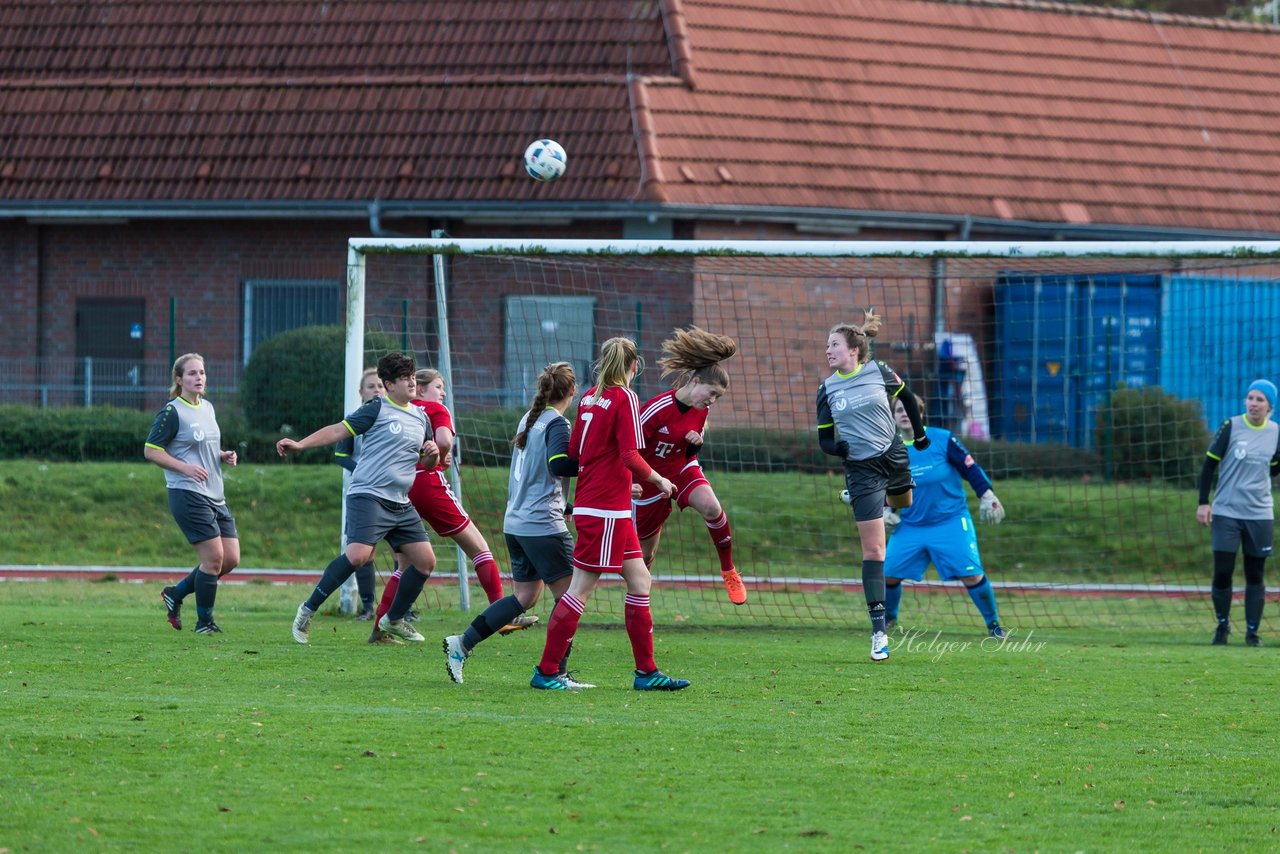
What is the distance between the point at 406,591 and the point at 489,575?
516 millimetres

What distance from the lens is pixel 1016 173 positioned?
2295 cm

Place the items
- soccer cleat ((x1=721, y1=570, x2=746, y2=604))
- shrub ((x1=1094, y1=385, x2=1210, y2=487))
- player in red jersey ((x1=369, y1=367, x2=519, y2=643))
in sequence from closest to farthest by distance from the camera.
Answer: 1. soccer cleat ((x1=721, y1=570, x2=746, y2=604))
2. player in red jersey ((x1=369, y1=367, x2=519, y2=643))
3. shrub ((x1=1094, y1=385, x2=1210, y2=487))

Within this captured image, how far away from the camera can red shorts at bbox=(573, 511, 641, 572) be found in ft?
25.6

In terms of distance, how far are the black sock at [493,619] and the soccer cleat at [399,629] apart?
1984 millimetres

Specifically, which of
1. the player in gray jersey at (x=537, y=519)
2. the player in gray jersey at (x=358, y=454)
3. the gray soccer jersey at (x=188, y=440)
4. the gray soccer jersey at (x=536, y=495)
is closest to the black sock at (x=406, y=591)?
the player in gray jersey at (x=358, y=454)

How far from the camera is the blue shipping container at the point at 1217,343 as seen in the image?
2064cm

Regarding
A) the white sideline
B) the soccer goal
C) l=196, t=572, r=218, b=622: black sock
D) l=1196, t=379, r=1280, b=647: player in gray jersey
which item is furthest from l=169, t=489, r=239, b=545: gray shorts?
l=1196, t=379, r=1280, b=647: player in gray jersey

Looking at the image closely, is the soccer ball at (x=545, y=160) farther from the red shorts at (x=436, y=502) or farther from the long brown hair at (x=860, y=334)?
the long brown hair at (x=860, y=334)

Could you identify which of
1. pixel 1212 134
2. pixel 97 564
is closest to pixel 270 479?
pixel 97 564

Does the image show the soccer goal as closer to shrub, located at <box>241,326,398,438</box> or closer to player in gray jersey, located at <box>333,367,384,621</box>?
player in gray jersey, located at <box>333,367,384,621</box>

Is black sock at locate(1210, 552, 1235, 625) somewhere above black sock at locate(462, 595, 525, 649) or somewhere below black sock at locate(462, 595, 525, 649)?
below

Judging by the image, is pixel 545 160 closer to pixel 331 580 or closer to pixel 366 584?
pixel 366 584

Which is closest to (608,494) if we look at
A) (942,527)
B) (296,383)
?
(942,527)

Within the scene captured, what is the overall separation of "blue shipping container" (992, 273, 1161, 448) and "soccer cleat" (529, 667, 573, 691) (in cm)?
1187
